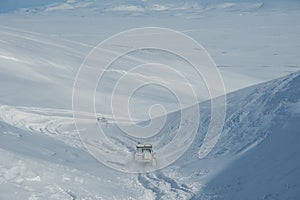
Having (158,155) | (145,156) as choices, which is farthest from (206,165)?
(158,155)

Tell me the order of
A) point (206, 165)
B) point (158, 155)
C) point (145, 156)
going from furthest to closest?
1. point (158, 155)
2. point (145, 156)
3. point (206, 165)

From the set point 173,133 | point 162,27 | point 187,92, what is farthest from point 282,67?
point 162,27

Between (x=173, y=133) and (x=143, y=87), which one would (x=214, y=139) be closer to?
(x=173, y=133)

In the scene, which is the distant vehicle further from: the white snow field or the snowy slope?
the snowy slope

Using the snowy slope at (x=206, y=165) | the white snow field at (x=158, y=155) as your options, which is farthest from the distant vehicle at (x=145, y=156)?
the snowy slope at (x=206, y=165)

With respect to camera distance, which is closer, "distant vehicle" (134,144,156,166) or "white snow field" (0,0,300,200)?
"white snow field" (0,0,300,200)

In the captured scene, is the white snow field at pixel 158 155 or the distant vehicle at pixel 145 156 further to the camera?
the distant vehicle at pixel 145 156

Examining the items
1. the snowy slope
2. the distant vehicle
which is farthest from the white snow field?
the distant vehicle

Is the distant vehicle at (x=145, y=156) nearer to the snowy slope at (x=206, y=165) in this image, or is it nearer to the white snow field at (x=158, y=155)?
the white snow field at (x=158, y=155)

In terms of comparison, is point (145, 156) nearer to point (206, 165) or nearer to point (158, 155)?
point (158, 155)

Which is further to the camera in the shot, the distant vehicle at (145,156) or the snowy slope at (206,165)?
the distant vehicle at (145,156)

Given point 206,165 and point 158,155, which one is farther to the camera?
point 158,155
